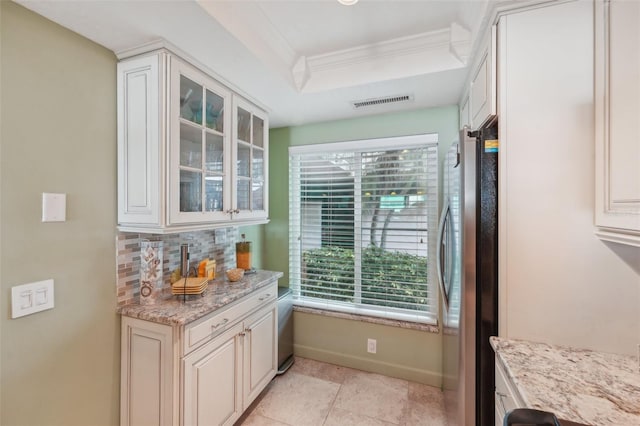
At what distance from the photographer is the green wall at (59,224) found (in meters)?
1.06

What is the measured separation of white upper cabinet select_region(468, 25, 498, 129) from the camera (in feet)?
3.90

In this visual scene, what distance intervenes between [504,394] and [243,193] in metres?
1.80

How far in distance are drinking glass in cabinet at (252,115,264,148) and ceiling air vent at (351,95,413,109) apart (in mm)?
753

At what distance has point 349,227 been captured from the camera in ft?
8.09

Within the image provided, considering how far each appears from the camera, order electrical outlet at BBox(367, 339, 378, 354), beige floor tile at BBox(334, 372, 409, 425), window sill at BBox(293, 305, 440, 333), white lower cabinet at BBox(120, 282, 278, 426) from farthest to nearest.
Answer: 1. electrical outlet at BBox(367, 339, 378, 354)
2. window sill at BBox(293, 305, 440, 333)
3. beige floor tile at BBox(334, 372, 409, 425)
4. white lower cabinet at BBox(120, 282, 278, 426)

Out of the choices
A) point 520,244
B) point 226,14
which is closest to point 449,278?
point 520,244

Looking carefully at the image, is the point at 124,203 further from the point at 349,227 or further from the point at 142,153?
the point at 349,227

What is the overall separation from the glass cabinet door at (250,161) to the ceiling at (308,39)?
150 mm

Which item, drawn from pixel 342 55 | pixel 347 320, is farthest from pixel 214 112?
pixel 347 320

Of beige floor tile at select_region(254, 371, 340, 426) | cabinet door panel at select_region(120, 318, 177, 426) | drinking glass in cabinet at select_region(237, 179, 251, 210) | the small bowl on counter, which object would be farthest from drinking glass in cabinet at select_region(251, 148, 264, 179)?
beige floor tile at select_region(254, 371, 340, 426)

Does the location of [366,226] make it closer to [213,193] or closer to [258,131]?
[258,131]

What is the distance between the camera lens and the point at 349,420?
1.80 m

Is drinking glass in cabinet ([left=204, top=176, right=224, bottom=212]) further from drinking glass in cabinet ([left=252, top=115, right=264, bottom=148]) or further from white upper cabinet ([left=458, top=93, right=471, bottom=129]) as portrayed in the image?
white upper cabinet ([left=458, top=93, right=471, bottom=129])

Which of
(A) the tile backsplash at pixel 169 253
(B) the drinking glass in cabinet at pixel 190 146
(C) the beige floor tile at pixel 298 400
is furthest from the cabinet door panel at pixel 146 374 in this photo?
(B) the drinking glass in cabinet at pixel 190 146
